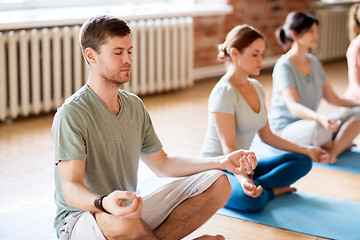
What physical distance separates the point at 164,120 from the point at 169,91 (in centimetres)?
127

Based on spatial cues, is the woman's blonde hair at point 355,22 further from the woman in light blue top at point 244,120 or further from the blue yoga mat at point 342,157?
the woman in light blue top at point 244,120

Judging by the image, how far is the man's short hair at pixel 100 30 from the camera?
193 cm

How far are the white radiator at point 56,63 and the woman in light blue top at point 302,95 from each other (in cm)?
190

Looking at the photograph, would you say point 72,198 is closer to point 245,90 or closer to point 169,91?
point 245,90

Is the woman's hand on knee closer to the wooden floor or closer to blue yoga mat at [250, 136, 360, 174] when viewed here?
the wooden floor

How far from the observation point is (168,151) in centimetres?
379

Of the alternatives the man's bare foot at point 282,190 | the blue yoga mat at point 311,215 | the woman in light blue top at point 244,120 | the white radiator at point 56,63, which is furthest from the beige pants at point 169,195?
the white radiator at point 56,63

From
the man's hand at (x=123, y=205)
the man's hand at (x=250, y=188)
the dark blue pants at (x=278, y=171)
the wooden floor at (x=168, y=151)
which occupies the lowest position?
the wooden floor at (x=168, y=151)

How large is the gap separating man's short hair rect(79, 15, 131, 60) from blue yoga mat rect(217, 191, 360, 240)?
1175 mm

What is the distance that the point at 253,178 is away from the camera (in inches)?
115

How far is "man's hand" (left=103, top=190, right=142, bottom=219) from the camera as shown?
1.68 meters

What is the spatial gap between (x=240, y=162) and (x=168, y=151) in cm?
177

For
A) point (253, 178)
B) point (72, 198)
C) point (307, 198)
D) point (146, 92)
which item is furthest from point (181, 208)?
point (146, 92)

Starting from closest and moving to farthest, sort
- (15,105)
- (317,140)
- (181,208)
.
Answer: (181,208)
(317,140)
(15,105)
